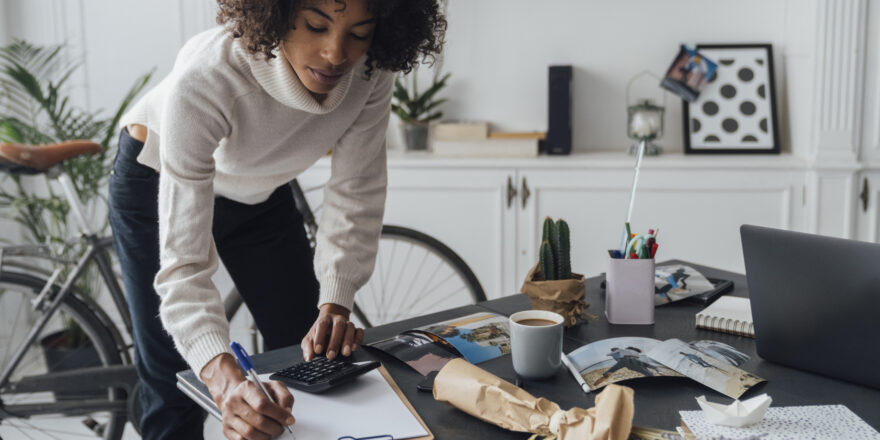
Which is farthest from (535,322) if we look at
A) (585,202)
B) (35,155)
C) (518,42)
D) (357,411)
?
(518,42)

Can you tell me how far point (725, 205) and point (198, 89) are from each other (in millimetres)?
2064

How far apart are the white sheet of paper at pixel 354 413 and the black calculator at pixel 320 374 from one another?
11mm

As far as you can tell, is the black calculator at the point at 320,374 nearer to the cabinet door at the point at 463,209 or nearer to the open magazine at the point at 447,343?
the open magazine at the point at 447,343

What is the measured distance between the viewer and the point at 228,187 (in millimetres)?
1453

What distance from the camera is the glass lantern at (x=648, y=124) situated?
2826mm

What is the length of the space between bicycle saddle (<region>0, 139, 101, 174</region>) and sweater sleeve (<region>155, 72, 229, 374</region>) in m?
1.07

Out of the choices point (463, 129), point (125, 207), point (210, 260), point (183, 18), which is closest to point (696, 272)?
point (210, 260)

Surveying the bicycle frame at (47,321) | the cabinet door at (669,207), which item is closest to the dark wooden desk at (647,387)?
the bicycle frame at (47,321)

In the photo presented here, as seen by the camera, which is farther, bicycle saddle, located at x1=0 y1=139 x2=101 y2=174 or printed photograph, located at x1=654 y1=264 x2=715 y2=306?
bicycle saddle, located at x1=0 y1=139 x2=101 y2=174

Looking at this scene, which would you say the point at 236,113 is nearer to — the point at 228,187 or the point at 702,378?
the point at 228,187

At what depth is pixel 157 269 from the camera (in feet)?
4.83

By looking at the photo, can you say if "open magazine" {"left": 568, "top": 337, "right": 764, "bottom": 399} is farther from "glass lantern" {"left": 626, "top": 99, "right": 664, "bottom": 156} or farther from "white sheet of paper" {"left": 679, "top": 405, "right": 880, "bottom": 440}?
"glass lantern" {"left": 626, "top": 99, "right": 664, "bottom": 156}

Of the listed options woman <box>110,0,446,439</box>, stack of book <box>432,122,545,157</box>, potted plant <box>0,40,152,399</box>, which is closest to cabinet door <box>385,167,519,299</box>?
stack of book <box>432,122,545,157</box>

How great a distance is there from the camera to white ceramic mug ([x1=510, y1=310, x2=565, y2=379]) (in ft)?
3.25
